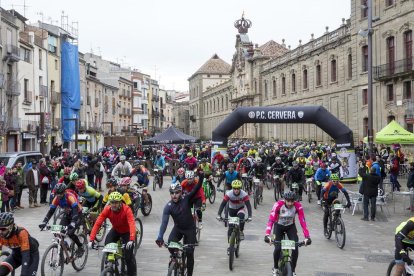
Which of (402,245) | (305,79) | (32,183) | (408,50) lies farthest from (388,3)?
(402,245)

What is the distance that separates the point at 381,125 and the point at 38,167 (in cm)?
2492

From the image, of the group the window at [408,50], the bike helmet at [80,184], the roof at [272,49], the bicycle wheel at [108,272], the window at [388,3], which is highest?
the roof at [272,49]

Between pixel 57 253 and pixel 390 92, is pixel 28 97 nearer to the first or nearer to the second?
pixel 390 92

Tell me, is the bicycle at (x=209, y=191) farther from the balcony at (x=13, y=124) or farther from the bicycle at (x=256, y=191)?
the balcony at (x=13, y=124)

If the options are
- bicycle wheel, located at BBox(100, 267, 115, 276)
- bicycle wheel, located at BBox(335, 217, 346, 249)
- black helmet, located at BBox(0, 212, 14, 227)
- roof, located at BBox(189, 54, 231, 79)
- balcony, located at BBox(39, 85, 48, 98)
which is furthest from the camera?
roof, located at BBox(189, 54, 231, 79)

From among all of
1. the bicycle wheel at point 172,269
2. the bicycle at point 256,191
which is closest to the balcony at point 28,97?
the bicycle at point 256,191

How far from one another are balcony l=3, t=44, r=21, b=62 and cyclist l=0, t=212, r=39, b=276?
32799mm

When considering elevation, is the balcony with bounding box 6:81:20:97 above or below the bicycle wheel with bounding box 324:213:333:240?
above

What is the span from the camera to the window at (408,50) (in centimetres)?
3284

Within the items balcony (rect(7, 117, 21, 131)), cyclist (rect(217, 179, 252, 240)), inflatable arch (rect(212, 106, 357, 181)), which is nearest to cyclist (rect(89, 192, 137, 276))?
cyclist (rect(217, 179, 252, 240))

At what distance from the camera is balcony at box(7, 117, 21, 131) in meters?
36.7

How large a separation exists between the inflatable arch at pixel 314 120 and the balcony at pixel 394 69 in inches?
471

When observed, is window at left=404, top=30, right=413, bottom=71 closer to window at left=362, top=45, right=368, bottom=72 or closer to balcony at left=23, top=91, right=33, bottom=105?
window at left=362, top=45, right=368, bottom=72

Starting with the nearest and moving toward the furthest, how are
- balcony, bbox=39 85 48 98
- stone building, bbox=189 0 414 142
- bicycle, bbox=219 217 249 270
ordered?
bicycle, bbox=219 217 249 270, stone building, bbox=189 0 414 142, balcony, bbox=39 85 48 98
